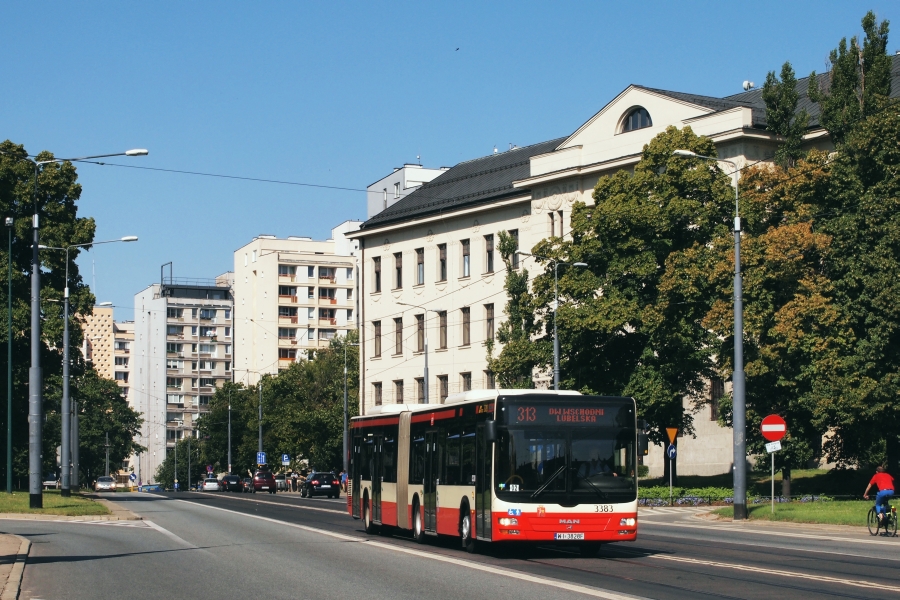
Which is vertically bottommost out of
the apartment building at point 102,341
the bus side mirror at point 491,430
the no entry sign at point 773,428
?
the no entry sign at point 773,428

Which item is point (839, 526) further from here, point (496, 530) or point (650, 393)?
point (650, 393)

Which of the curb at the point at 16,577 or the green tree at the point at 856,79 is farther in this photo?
the green tree at the point at 856,79

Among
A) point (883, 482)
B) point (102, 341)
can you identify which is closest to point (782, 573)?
point (883, 482)

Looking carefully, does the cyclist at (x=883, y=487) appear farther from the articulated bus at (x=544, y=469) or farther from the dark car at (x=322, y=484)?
the dark car at (x=322, y=484)

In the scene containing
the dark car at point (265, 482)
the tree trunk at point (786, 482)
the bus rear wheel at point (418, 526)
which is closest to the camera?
the bus rear wheel at point (418, 526)

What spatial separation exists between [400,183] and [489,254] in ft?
99.1

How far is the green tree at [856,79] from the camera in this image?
148 feet

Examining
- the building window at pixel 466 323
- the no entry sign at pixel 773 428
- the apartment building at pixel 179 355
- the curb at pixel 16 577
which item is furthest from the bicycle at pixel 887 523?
the apartment building at pixel 179 355

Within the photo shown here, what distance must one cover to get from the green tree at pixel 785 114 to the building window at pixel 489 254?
967 inches

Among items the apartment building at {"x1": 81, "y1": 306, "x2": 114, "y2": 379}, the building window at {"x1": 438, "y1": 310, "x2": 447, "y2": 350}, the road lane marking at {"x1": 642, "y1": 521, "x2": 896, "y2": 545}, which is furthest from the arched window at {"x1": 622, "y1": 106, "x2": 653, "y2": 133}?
the apartment building at {"x1": 81, "y1": 306, "x2": 114, "y2": 379}

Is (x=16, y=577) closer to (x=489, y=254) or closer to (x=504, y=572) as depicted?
(x=504, y=572)

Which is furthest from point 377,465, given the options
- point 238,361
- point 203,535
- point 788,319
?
point 238,361

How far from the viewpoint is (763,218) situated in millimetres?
44406

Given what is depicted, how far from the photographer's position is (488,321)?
73188 mm
